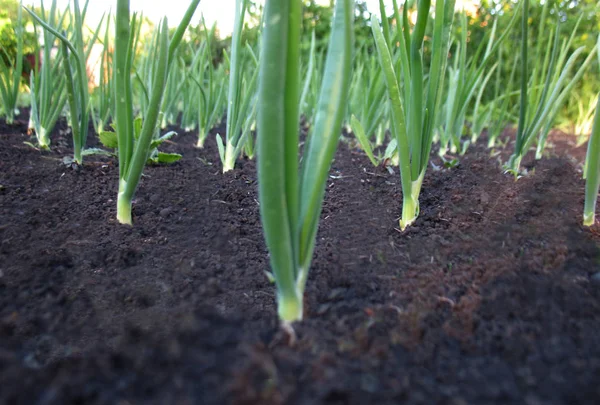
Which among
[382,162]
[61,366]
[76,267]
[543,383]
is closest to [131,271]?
[76,267]

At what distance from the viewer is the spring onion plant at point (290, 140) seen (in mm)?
470

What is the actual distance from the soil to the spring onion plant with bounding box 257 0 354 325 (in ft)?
0.27

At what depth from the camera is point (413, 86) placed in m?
0.81

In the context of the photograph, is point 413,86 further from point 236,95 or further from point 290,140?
point 236,95

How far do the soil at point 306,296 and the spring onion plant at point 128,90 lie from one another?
0.48 feet

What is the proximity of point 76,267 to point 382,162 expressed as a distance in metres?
0.99

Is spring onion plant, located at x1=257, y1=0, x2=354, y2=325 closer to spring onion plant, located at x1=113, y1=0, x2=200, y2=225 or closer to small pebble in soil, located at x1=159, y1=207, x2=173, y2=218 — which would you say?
spring onion plant, located at x1=113, y1=0, x2=200, y2=225

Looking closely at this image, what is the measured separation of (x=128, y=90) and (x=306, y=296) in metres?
0.51

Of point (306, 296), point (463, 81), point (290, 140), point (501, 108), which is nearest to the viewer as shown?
point (290, 140)

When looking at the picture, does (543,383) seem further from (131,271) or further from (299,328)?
(131,271)

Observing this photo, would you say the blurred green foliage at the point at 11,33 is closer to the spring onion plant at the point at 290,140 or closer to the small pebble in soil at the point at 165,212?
the small pebble in soil at the point at 165,212

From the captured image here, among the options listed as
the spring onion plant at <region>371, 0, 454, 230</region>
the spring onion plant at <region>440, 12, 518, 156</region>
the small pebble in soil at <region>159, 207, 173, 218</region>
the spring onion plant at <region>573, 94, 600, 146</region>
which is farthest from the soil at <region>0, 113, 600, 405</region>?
the spring onion plant at <region>573, 94, 600, 146</region>

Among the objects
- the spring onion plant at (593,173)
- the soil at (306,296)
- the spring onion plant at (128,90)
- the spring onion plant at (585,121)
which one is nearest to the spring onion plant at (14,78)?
the soil at (306,296)

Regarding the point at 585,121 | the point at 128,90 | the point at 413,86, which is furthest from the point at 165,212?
the point at 585,121
